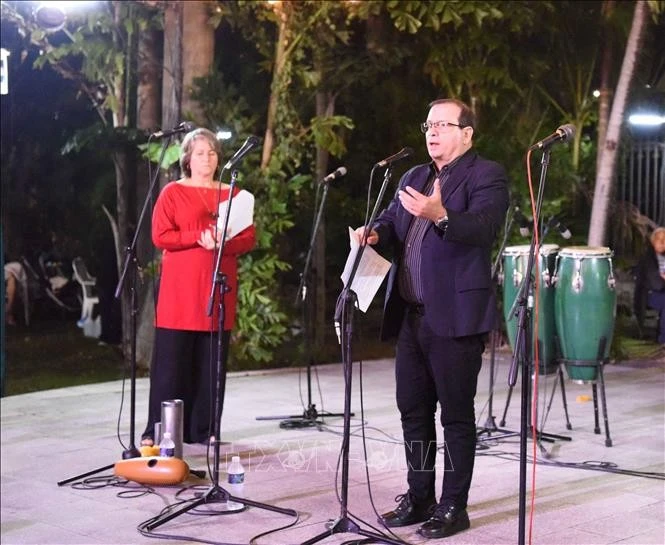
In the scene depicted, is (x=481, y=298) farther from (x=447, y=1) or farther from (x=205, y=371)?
(x=447, y=1)

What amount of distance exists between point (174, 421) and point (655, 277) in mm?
3550

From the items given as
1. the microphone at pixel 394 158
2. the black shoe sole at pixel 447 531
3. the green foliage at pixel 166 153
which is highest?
the green foliage at pixel 166 153

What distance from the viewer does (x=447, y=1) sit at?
8680 mm

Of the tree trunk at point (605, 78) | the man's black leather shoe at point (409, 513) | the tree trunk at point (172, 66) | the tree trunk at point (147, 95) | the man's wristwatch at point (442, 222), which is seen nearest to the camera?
the man's wristwatch at point (442, 222)

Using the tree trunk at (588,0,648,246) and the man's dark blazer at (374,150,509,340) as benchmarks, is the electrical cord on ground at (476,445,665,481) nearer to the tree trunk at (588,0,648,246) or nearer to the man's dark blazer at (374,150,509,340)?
the man's dark blazer at (374,150,509,340)

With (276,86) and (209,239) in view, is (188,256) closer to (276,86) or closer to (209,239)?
(209,239)

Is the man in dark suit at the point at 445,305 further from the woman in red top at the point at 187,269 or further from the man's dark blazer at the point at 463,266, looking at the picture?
the woman in red top at the point at 187,269

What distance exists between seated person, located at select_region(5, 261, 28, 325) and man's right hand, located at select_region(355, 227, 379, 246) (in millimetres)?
8801

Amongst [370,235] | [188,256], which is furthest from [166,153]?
[370,235]

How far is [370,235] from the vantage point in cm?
389

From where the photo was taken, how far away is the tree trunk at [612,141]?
8633mm

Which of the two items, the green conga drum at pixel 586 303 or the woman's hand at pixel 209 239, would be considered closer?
the woman's hand at pixel 209 239

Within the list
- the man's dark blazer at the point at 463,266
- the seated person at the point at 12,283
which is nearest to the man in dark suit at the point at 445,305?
the man's dark blazer at the point at 463,266

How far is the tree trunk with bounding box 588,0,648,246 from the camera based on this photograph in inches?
340
